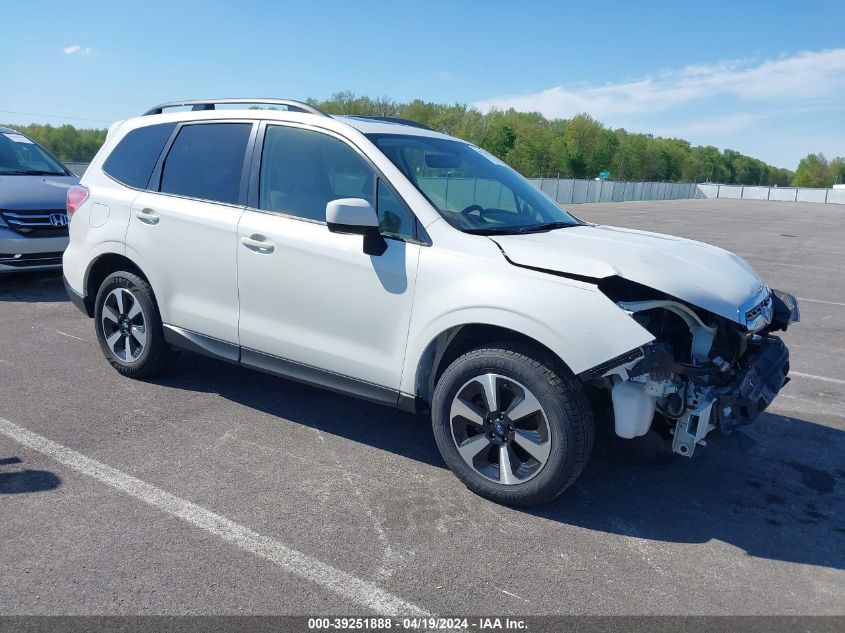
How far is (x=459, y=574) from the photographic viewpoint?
2.94 m

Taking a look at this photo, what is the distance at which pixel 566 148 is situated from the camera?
9656 cm

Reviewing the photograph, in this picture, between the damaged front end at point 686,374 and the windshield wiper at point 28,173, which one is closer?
the damaged front end at point 686,374

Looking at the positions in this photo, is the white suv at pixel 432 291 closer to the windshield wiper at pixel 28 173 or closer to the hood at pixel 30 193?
the hood at pixel 30 193

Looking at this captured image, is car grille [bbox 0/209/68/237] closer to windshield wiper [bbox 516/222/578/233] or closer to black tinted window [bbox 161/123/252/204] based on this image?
black tinted window [bbox 161/123/252/204]

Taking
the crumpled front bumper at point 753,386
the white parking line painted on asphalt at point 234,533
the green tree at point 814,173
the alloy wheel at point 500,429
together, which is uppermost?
the green tree at point 814,173

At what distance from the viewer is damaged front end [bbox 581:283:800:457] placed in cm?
321

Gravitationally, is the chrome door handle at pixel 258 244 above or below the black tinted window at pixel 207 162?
below

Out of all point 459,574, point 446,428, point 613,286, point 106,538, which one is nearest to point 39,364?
point 106,538

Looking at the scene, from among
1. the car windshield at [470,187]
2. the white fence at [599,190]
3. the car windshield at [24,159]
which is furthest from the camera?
the white fence at [599,190]

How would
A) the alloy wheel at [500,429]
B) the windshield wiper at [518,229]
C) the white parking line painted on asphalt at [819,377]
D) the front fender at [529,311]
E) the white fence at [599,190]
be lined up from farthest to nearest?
the white fence at [599,190] < the white parking line painted on asphalt at [819,377] < the windshield wiper at [518,229] < the alloy wheel at [500,429] < the front fender at [529,311]

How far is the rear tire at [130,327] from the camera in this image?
489cm

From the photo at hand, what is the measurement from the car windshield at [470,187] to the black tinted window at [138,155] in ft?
6.07

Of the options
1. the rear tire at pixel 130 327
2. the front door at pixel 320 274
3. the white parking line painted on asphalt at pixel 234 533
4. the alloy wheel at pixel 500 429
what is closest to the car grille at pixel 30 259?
the rear tire at pixel 130 327

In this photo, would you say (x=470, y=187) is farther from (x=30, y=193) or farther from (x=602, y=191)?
(x=602, y=191)
